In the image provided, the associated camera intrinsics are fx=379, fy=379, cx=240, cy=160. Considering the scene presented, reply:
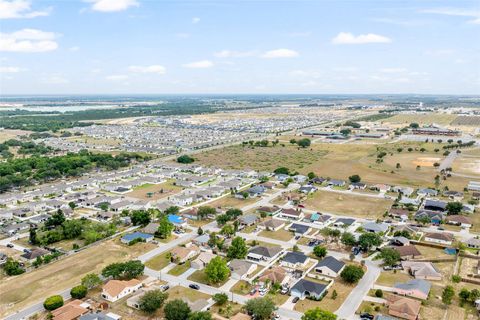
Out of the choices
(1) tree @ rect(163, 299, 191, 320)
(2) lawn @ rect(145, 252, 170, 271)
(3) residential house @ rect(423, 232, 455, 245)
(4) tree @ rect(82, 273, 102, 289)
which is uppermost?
(1) tree @ rect(163, 299, 191, 320)

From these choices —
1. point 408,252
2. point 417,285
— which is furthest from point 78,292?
point 408,252

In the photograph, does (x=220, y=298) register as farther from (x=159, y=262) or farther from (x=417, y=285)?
(x=417, y=285)

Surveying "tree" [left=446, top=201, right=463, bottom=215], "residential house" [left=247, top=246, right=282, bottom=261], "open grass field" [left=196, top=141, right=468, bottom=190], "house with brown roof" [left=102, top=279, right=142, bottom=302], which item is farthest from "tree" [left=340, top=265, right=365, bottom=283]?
"open grass field" [left=196, top=141, right=468, bottom=190]

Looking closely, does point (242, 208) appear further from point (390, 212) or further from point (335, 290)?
point (335, 290)

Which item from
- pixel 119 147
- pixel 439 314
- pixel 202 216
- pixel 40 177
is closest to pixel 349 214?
pixel 202 216

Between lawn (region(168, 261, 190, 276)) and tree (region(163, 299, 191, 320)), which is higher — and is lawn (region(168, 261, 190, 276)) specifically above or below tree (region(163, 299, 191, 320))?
below

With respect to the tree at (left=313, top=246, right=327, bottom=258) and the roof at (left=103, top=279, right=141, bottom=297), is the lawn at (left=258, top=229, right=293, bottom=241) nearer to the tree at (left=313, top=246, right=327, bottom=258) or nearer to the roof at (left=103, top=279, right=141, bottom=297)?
the tree at (left=313, top=246, right=327, bottom=258)

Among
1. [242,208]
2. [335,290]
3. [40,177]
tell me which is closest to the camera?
[335,290]

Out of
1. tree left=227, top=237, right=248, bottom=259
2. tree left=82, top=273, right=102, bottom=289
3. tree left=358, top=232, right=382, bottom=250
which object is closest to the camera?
tree left=82, top=273, right=102, bottom=289
